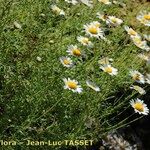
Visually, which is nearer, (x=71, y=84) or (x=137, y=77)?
(x=71, y=84)

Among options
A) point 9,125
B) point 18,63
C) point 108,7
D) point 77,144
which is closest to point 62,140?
point 77,144

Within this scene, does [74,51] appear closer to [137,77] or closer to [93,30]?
[93,30]

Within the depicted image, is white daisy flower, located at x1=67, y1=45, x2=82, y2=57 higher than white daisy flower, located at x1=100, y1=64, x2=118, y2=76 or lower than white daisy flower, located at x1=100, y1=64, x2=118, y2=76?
higher

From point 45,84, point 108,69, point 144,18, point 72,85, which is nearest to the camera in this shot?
point 72,85

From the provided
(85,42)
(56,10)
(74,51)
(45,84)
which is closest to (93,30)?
(85,42)

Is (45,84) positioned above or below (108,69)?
below

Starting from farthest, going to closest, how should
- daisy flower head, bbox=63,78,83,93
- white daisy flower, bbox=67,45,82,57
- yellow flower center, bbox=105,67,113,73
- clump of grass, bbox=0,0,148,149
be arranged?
yellow flower center, bbox=105,67,113,73 < white daisy flower, bbox=67,45,82,57 < clump of grass, bbox=0,0,148,149 < daisy flower head, bbox=63,78,83,93

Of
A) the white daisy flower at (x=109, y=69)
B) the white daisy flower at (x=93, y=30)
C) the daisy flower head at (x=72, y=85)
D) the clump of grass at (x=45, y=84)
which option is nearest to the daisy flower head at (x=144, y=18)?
the clump of grass at (x=45, y=84)

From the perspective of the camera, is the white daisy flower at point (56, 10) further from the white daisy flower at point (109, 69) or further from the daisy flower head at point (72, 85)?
the daisy flower head at point (72, 85)

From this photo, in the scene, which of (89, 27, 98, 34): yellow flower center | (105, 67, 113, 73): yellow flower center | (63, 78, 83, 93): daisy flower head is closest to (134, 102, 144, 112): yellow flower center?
(105, 67, 113, 73): yellow flower center

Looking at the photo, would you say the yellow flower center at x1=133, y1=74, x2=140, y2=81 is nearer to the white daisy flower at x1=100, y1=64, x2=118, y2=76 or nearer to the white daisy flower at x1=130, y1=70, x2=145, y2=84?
the white daisy flower at x1=130, y1=70, x2=145, y2=84
